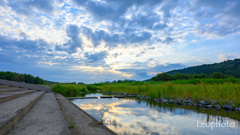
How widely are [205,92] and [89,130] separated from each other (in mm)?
7063

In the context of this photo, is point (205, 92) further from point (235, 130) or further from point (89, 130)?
point (89, 130)

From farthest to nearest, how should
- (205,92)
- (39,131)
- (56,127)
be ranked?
(205,92) < (56,127) < (39,131)

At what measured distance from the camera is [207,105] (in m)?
5.63

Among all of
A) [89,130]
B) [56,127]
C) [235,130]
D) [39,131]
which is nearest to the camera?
[39,131]

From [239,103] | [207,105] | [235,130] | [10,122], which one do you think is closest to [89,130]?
[10,122]

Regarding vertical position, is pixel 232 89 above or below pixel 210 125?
above

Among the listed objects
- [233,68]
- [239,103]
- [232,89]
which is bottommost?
[239,103]

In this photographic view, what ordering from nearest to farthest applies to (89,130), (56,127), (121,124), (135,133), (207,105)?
1. (56,127)
2. (89,130)
3. (135,133)
4. (121,124)
5. (207,105)

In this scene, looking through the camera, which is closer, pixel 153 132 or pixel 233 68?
pixel 153 132

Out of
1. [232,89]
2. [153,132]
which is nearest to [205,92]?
[232,89]

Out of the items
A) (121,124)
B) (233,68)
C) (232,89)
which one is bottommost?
(121,124)

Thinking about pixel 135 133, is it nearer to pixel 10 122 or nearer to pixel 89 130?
pixel 89 130

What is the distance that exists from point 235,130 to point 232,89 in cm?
464

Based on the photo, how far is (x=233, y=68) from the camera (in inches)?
1529
